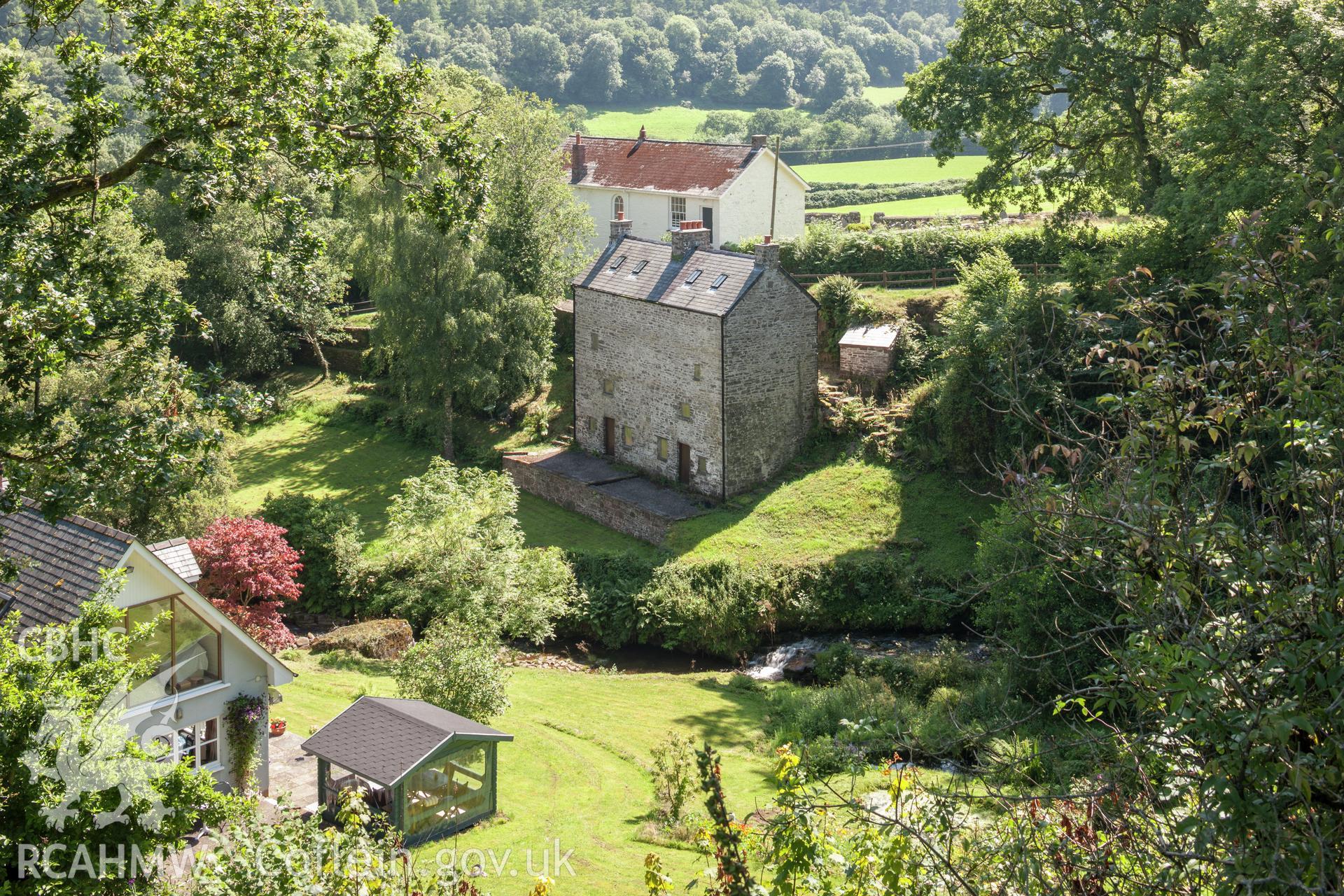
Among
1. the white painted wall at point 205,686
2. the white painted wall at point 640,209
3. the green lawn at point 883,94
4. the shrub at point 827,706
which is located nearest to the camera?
the white painted wall at point 205,686

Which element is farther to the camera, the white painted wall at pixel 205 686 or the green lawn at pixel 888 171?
the green lawn at pixel 888 171

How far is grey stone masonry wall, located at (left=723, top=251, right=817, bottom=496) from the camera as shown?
106 ft

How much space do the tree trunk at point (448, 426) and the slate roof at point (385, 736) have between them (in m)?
21.6

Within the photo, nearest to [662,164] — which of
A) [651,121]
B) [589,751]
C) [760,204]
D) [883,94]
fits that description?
[760,204]

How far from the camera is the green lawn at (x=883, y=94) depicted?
3714 inches

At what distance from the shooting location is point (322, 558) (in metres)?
29.8

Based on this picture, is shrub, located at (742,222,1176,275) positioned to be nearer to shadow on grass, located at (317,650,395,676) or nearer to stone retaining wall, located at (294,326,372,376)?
stone retaining wall, located at (294,326,372,376)

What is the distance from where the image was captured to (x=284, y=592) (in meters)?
25.3

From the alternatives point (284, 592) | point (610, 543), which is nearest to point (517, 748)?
point (284, 592)

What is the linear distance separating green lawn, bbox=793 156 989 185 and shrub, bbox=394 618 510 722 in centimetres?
5254

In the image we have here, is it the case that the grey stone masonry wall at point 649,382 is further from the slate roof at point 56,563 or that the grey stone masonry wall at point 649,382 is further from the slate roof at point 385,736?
the slate roof at point 56,563

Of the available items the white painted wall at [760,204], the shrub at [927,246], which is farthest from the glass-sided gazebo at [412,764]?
the white painted wall at [760,204]

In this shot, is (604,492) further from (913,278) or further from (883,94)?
(883,94)

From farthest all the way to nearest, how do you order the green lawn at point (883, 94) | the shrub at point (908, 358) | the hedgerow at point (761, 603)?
the green lawn at point (883, 94) < the shrub at point (908, 358) < the hedgerow at point (761, 603)
